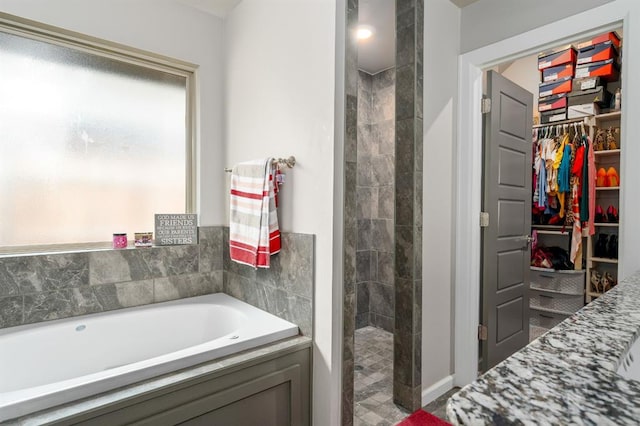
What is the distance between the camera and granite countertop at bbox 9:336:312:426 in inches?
45.4

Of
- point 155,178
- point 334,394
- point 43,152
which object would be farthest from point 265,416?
point 43,152

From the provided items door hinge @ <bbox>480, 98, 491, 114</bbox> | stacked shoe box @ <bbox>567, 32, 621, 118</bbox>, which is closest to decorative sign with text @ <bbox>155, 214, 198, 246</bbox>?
door hinge @ <bbox>480, 98, 491, 114</bbox>

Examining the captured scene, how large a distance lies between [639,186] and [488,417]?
1892mm

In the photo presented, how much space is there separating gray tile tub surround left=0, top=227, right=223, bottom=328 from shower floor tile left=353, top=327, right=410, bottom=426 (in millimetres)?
1288

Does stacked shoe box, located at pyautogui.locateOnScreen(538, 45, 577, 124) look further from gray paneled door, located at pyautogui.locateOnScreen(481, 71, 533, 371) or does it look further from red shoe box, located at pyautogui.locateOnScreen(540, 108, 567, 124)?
gray paneled door, located at pyautogui.locateOnScreen(481, 71, 533, 371)

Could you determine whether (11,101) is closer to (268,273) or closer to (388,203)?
(268,273)

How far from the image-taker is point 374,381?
2.51 metres

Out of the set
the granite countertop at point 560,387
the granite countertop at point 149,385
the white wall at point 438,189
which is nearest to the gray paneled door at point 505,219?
the white wall at point 438,189

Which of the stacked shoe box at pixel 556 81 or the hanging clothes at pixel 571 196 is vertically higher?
the stacked shoe box at pixel 556 81

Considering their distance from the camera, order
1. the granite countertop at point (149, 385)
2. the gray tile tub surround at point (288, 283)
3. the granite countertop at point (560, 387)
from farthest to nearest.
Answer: the gray tile tub surround at point (288, 283)
the granite countertop at point (149, 385)
the granite countertop at point (560, 387)

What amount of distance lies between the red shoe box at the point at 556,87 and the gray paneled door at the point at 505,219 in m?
1.11

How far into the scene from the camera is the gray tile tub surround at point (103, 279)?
1.89m

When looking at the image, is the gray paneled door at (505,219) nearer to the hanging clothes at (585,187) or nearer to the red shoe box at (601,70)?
the hanging clothes at (585,187)

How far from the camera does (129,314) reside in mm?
2135
